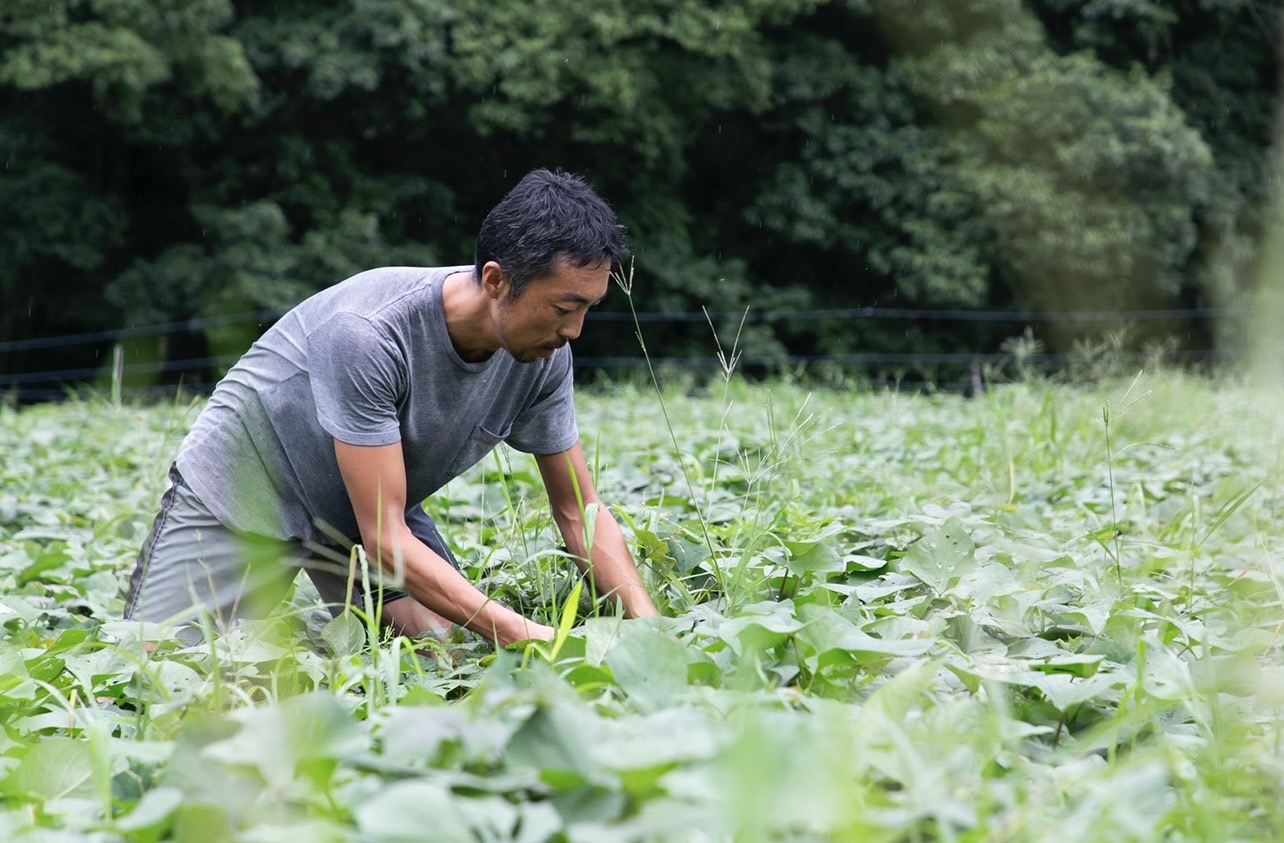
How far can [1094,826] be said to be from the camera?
3.48 ft

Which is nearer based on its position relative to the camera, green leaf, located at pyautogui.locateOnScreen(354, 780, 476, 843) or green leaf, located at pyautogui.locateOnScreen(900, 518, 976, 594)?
green leaf, located at pyautogui.locateOnScreen(354, 780, 476, 843)

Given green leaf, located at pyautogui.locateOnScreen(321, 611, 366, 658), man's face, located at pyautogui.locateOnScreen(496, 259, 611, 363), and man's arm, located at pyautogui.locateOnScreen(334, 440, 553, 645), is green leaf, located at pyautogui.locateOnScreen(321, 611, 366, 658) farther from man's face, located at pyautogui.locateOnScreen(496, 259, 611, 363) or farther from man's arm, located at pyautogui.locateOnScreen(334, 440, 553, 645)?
man's face, located at pyautogui.locateOnScreen(496, 259, 611, 363)

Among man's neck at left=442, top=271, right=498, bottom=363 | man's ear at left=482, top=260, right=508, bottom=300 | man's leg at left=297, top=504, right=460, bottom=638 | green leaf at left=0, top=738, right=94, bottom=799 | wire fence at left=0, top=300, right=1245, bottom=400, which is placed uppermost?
man's ear at left=482, top=260, right=508, bottom=300

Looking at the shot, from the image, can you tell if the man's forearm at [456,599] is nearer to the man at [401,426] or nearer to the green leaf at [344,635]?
the man at [401,426]

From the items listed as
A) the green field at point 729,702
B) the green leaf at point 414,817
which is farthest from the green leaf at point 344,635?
the green leaf at point 414,817

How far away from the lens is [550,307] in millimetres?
2363

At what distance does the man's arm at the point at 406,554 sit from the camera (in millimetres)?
2059

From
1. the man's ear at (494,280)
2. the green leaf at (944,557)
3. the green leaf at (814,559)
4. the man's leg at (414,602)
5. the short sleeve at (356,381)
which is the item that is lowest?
the man's leg at (414,602)

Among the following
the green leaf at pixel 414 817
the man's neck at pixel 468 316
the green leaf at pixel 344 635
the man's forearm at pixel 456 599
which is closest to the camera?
the green leaf at pixel 414 817

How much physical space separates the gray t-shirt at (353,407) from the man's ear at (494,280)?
6.5 inches

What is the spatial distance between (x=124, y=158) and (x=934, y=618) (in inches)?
651

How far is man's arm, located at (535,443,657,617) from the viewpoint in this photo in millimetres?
2229

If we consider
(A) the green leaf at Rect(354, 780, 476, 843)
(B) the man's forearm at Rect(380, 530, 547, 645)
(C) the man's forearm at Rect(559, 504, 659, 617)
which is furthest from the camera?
(C) the man's forearm at Rect(559, 504, 659, 617)

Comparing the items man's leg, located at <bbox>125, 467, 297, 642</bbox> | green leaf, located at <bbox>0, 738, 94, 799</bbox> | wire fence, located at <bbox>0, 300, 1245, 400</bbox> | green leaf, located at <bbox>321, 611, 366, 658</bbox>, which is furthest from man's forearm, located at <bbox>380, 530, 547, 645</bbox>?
wire fence, located at <bbox>0, 300, 1245, 400</bbox>
